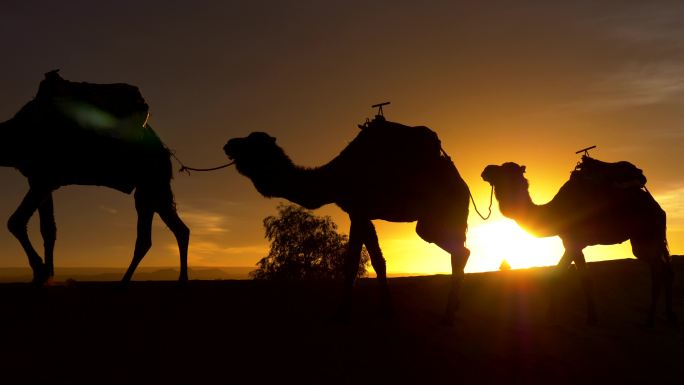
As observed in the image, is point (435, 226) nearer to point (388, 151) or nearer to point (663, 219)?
point (388, 151)

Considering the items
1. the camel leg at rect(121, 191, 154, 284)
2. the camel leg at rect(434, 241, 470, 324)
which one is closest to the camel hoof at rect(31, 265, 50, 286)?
the camel leg at rect(121, 191, 154, 284)

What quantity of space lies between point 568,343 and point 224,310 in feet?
19.9

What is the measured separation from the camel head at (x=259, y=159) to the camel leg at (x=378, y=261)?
5.96ft

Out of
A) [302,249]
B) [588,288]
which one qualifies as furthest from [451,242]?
[302,249]

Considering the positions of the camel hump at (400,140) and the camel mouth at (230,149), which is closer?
the camel mouth at (230,149)

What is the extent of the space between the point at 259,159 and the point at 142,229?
8.85 ft

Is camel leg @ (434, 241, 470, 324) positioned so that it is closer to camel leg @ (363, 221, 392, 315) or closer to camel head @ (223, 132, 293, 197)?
camel leg @ (363, 221, 392, 315)

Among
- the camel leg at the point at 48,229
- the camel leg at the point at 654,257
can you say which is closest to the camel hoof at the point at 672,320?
the camel leg at the point at 654,257

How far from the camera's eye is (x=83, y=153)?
10.9 metres

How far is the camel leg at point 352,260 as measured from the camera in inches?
402

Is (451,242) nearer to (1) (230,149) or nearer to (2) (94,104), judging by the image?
(1) (230,149)

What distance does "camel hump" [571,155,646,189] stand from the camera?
47.2 feet

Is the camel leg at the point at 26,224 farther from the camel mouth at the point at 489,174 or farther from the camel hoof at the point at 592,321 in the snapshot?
the camel hoof at the point at 592,321

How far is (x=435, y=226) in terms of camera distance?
11219 mm
